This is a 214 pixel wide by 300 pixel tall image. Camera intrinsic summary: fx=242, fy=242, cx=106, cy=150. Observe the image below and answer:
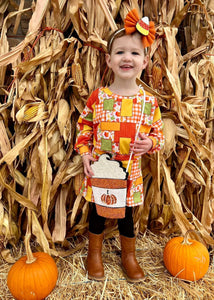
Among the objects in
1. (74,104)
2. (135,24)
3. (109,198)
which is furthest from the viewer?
(74,104)

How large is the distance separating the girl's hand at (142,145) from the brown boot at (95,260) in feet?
1.84

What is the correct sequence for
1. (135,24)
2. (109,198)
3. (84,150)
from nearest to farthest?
1. (135,24)
2. (109,198)
3. (84,150)

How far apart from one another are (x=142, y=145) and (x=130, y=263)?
680 millimetres

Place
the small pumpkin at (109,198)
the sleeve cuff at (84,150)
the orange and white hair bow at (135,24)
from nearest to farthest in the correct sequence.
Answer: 1. the orange and white hair bow at (135,24)
2. the small pumpkin at (109,198)
3. the sleeve cuff at (84,150)

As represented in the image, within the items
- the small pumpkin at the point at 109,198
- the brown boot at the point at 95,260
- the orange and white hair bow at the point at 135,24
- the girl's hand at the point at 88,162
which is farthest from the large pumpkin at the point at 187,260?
the orange and white hair bow at the point at 135,24

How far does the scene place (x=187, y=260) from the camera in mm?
1282

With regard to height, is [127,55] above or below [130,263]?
above

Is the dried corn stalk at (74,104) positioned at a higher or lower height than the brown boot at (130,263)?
higher

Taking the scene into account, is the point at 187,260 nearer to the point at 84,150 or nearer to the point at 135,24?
the point at 84,150

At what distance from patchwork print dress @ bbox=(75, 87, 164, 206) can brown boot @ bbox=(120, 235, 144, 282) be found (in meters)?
0.26

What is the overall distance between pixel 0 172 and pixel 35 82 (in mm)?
543

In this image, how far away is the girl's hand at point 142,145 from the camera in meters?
1.13

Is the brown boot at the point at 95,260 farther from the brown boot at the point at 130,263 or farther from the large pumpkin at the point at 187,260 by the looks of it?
the large pumpkin at the point at 187,260

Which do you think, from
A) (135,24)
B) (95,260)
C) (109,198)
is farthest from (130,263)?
(135,24)
